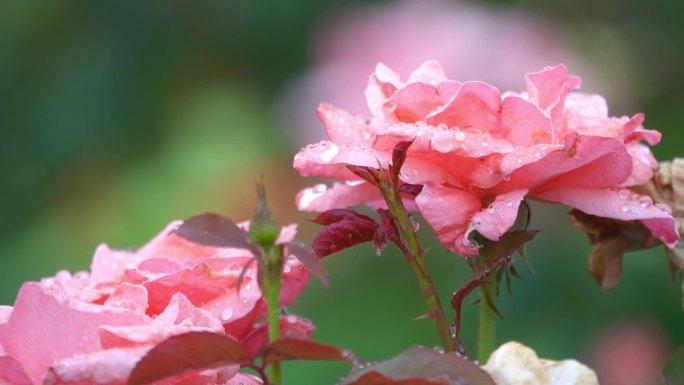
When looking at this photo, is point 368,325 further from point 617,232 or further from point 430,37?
point 617,232

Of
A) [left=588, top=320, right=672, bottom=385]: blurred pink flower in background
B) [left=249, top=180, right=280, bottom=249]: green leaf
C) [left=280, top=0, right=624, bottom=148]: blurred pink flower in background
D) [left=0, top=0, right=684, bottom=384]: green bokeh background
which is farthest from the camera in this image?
[left=280, top=0, right=624, bottom=148]: blurred pink flower in background

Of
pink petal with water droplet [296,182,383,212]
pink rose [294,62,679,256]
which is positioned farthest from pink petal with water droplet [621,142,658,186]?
pink petal with water droplet [296,182,383,212]

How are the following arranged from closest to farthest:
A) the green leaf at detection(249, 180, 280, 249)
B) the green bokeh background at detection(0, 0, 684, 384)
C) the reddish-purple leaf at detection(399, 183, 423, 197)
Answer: the green leaf at detection(249, 180, 280, 249), the reddish-purple leaf at detection(399, 183, 423, 197), the green bokeh background at detection(0, 0, 684, 384)

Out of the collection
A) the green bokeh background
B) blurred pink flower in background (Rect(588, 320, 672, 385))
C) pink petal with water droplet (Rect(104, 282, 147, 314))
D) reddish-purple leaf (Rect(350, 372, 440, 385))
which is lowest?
blurred pink flower in background (Rect(588, 320, 672, 385))

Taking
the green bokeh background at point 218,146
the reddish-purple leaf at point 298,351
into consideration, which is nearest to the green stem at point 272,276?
the reddish-purple leaf at point 298,351

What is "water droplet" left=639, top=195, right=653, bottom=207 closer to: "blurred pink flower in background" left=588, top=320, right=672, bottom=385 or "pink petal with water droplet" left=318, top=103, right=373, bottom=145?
"pink petal with water droplet" left=318, top=103, right=373, bottom=145

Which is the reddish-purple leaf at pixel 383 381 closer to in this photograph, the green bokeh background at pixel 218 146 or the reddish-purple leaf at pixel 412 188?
the reddish-purple leaf at pixel 412 188

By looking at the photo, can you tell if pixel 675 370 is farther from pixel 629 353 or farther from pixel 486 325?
pixel 629 353
